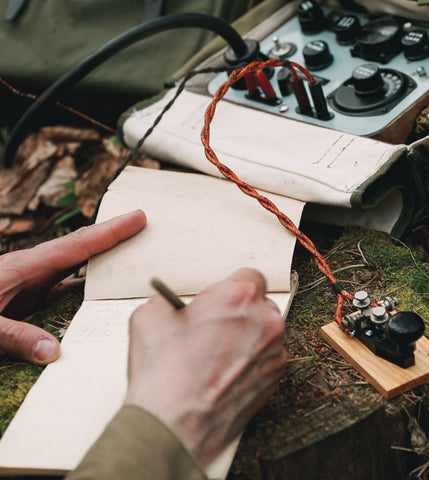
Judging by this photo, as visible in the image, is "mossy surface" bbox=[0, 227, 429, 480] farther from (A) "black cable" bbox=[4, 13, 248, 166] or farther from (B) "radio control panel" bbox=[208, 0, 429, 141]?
(A) "black cable" bbox=[4, 13, 248, 166]

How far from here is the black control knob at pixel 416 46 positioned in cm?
164

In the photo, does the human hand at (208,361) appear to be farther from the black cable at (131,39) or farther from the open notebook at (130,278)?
the black cable at (131,39)

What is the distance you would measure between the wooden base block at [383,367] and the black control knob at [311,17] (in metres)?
1.17

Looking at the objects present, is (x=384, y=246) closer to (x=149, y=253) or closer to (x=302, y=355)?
(x=302, y=355)

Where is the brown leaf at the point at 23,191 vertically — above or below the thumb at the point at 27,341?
below

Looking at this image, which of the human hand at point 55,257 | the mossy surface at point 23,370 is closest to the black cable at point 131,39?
the human hand at point 55,257

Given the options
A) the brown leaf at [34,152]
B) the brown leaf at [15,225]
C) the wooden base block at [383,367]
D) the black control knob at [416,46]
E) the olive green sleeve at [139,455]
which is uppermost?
the olive green sleeve at [139,455]

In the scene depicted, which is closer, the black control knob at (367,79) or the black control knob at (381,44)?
the black control knob at (367,79)

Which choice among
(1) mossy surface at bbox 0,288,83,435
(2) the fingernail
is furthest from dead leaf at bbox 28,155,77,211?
(2) the fingernail

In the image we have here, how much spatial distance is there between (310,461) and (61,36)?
2080mm

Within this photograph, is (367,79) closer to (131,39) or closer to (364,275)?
(364,275)

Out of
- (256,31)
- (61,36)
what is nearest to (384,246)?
(256,31)

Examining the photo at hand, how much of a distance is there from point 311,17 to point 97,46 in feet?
3.10

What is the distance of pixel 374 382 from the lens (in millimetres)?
1085
